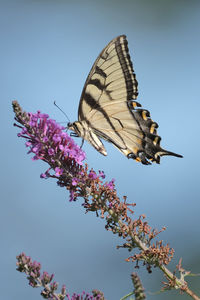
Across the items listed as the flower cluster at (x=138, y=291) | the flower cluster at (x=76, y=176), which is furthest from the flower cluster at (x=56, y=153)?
the flower cluster at (x=138, y=291)

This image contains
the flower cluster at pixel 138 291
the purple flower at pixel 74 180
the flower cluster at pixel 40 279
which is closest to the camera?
the flower cluster at pixel 138 291

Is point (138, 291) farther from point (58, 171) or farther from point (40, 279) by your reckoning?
point (58, 171)

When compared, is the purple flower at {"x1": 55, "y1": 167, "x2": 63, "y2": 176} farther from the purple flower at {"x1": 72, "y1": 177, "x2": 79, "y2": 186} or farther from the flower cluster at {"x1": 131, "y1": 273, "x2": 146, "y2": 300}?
the flower cluster at {"x1": 131, "y1": 273, "x2": 146, "y2": 300}

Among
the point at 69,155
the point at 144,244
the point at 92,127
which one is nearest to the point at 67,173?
the point at 69,155

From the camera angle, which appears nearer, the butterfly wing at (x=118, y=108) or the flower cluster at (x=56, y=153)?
the flower cluster at (x=56, y=153)

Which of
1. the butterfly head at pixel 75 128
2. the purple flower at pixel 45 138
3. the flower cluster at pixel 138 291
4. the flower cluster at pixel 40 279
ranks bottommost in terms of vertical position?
the flower cluster at pixel 138 291

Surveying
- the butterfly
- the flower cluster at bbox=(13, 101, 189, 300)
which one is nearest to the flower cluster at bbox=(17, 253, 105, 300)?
the flower cluster at bbox=(13, 101, 189, 300)

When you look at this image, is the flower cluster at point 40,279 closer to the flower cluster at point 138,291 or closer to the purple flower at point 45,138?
the flower cluster at point 138,291
